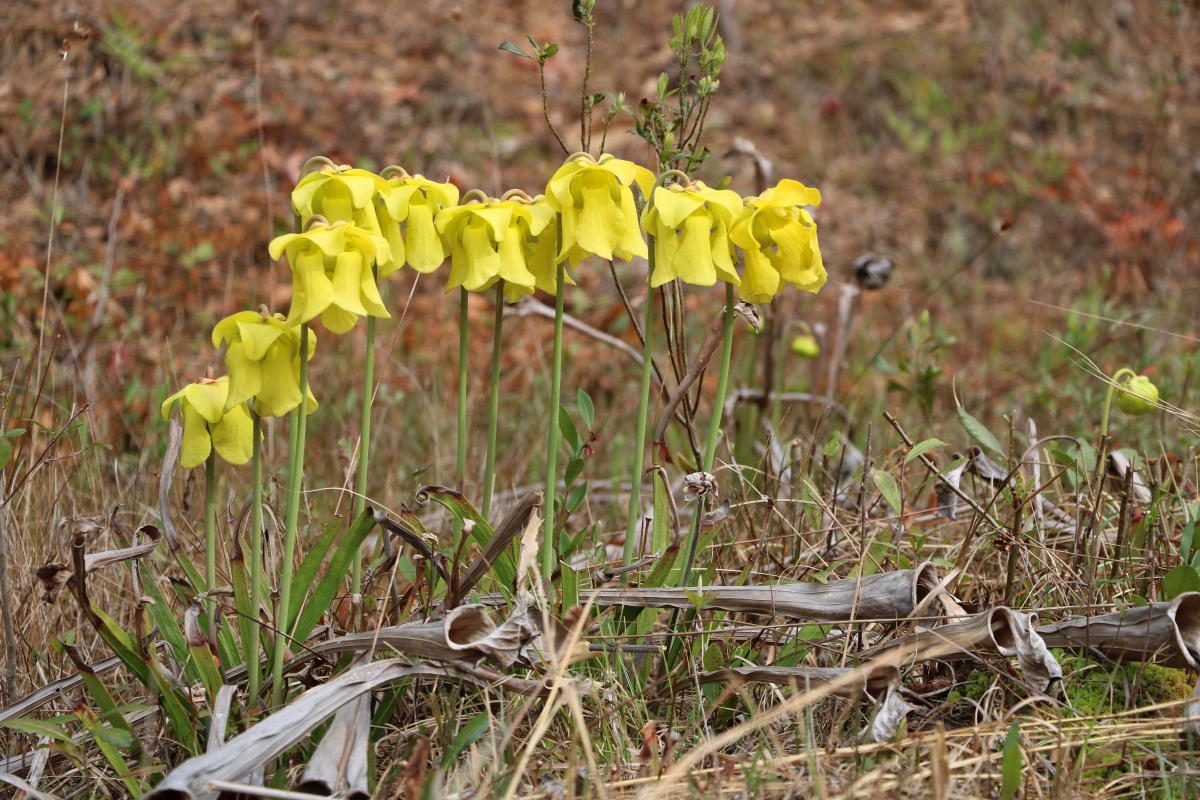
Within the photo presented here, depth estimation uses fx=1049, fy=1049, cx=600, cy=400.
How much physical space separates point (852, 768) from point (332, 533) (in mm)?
846

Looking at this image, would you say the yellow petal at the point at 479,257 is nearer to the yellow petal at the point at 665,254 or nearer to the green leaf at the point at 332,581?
the yellow petal at the point at 665,254

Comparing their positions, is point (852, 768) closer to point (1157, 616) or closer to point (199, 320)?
point (1157, 616)

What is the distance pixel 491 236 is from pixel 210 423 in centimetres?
51

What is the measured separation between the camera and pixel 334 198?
162 cm

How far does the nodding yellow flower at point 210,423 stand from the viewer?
1.55m

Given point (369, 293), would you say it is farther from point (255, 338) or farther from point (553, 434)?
point (553, 434)

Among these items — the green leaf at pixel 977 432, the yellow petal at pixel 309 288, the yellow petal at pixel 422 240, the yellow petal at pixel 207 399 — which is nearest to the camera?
the yellow petal at pixel 309 288

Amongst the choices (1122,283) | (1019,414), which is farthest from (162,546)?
(1122,283)

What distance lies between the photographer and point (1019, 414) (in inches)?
146

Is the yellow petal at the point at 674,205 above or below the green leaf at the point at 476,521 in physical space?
above

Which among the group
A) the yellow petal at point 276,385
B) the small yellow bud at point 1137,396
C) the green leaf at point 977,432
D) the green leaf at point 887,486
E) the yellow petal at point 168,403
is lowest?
the green leaf at point 887,486

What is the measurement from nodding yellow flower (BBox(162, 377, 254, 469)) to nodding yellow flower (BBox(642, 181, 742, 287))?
67cm

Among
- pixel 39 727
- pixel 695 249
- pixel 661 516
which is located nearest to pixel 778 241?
pixel 695 249

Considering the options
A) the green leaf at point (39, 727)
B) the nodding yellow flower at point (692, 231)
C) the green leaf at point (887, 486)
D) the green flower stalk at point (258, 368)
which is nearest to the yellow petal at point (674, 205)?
the nodding yellow flower at point (692, 231)
